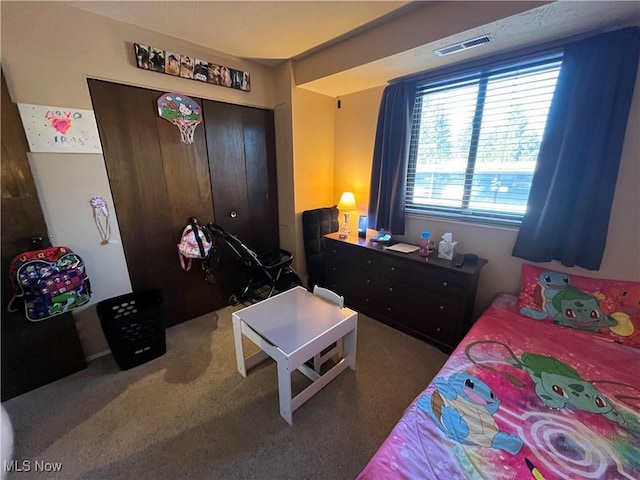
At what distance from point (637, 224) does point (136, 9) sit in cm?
357

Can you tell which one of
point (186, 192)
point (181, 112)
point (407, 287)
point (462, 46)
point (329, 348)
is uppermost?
point (462, 46)

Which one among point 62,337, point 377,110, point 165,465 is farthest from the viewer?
point 377,110

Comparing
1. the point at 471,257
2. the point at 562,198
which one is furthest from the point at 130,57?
the point at 562,198

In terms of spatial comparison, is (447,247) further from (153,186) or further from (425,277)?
(153,186)

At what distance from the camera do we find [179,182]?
2326 mm

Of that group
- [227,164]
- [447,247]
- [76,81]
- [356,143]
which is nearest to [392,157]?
[356,143]

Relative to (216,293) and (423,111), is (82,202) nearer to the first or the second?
(216,293)

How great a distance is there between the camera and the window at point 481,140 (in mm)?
1877

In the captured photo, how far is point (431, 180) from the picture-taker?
2.48 metres

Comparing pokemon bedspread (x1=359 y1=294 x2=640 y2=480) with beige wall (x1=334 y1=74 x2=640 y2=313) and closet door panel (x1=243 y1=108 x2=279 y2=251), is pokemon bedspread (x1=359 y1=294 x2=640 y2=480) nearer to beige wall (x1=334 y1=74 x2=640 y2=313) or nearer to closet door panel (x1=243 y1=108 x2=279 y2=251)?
beige wall (x1=334 y1=74 x2=640 y2=313)

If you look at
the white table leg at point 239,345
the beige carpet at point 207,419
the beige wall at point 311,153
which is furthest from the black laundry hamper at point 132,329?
the beige wall at point 311,153

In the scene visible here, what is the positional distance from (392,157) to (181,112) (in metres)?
1.98

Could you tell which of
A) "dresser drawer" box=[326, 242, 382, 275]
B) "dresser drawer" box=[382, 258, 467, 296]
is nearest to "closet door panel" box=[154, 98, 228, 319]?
"dresser drawer" box=[326, 242, 382, 275]

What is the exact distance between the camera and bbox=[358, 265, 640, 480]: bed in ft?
3.05
